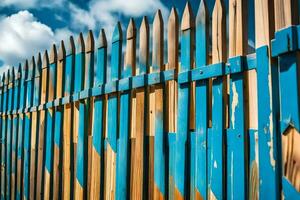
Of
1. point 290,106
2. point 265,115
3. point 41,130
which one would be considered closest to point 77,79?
point 41,130

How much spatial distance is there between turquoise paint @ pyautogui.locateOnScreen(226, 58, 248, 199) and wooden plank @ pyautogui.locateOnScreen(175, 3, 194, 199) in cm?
31

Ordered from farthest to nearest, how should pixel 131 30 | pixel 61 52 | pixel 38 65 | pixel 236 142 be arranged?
pixel 38 65 < pixel 61 52 < pixel 131 30 < pixel 236 142

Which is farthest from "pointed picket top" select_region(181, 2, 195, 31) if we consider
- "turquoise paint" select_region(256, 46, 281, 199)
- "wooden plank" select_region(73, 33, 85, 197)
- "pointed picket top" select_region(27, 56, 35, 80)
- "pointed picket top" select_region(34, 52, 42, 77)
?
"pointed picket top" select_region(27, 56, 35, 80)

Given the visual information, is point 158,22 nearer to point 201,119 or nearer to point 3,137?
point 201,119

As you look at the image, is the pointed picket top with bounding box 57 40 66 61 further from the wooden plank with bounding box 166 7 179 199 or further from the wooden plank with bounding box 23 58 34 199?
the wooden plank with bounding box 166 7 179 199

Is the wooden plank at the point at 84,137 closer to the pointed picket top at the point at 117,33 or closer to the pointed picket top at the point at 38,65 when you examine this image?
the pointed picket top at the point at 117,33

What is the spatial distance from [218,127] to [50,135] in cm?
221

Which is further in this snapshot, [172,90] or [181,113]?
[172,90]

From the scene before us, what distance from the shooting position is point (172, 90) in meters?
2.45

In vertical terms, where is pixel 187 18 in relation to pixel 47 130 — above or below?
above

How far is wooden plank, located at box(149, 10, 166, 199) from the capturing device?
246 cm

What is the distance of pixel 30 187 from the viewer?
413 cm

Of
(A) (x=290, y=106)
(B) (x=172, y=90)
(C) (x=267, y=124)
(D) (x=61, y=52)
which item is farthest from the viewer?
(D) (x=61, y=52)

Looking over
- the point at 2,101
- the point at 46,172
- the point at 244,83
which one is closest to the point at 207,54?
the point at 244,83
